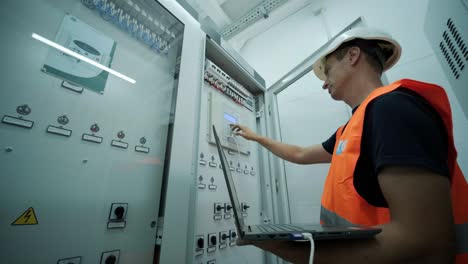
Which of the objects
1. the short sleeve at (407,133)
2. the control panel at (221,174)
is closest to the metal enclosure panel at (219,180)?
the control panel at (221,174)

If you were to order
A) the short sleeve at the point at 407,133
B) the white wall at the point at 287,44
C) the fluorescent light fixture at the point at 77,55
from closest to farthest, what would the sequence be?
the short sleeve at the point at 407,133 → the fluorescent light fixture at the point at 77,55 → the white wall at the point at 287,44

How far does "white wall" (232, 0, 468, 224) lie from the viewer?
116cm

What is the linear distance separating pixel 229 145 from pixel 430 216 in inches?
39.5

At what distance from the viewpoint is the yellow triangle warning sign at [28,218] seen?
1.67ft

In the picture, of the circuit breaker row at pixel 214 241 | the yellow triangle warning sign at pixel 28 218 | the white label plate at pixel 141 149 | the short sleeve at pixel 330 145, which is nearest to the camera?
the yellow triangle warning sign at pixel 28 218

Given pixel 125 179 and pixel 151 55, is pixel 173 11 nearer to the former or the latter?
pixel 151 55

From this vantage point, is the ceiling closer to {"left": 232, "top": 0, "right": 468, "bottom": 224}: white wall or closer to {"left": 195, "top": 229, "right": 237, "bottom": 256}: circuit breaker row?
{"left": 232, "top": 0, "right": 468, "bottom": 224}: white wall

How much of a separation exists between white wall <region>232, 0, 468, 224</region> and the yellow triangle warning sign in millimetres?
1504

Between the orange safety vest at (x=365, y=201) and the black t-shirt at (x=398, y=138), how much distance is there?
1cm

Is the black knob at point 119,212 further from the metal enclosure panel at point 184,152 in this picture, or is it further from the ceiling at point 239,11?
the ceiling at point 239,11

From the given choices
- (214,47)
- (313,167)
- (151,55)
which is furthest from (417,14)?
(151,55)

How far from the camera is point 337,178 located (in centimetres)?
61

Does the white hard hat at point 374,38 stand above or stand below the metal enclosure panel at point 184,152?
above

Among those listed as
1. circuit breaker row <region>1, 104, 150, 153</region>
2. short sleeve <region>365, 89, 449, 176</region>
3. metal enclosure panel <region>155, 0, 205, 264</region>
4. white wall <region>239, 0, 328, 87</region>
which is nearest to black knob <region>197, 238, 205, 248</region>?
metal enclosure panel <region>155, 0, 205, 264</region>
